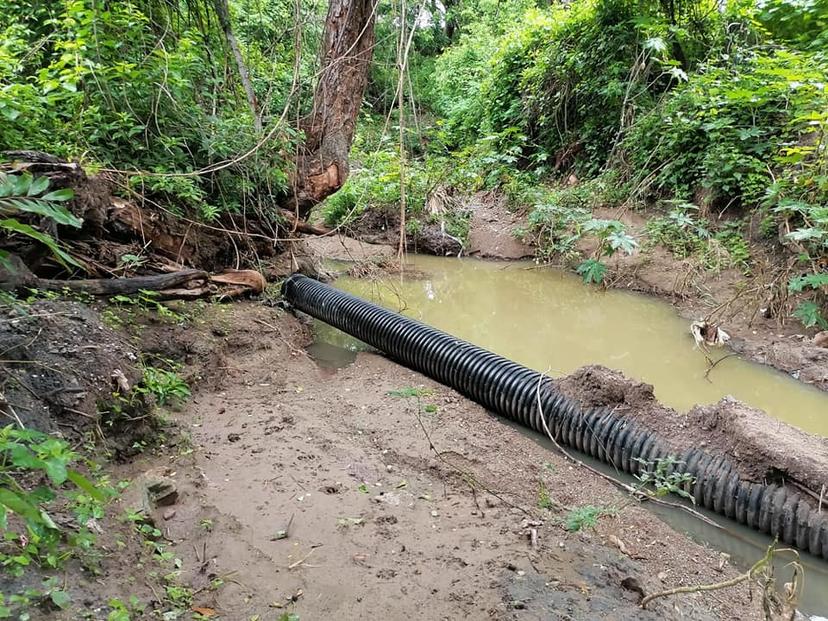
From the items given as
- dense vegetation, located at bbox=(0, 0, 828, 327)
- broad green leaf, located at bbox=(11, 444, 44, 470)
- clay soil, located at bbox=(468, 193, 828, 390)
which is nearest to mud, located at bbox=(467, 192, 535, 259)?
clay soil, located at bbox=(468, 193, 828, 390)

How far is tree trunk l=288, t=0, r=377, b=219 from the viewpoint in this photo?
515cm

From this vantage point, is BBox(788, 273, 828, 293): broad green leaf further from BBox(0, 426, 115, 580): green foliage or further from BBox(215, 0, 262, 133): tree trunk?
BBox(0, 426, 115, 580): green foliage

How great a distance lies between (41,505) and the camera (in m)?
1.56

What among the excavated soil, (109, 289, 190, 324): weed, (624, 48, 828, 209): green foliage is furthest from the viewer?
(624, 48, 828, 209): green foliage

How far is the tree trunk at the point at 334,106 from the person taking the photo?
515 cm

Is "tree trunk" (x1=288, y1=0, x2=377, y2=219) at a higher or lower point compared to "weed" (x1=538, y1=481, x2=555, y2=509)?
higher

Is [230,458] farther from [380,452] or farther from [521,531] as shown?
[521,531]

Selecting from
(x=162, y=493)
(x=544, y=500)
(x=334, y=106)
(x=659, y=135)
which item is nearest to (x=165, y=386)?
(x=162, y=493)

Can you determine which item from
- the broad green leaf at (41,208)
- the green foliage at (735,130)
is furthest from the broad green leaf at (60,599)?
the green foliage at (735,130)

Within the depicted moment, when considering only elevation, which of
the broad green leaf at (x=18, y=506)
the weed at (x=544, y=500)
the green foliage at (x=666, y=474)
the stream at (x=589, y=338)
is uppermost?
the broad green leaf at (x=18, y=506)

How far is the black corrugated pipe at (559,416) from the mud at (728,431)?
6 centimetres

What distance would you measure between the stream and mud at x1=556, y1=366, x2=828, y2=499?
13.6 inches

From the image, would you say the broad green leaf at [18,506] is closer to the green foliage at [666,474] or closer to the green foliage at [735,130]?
the green foliage at [666,474]

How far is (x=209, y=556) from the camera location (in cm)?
185
